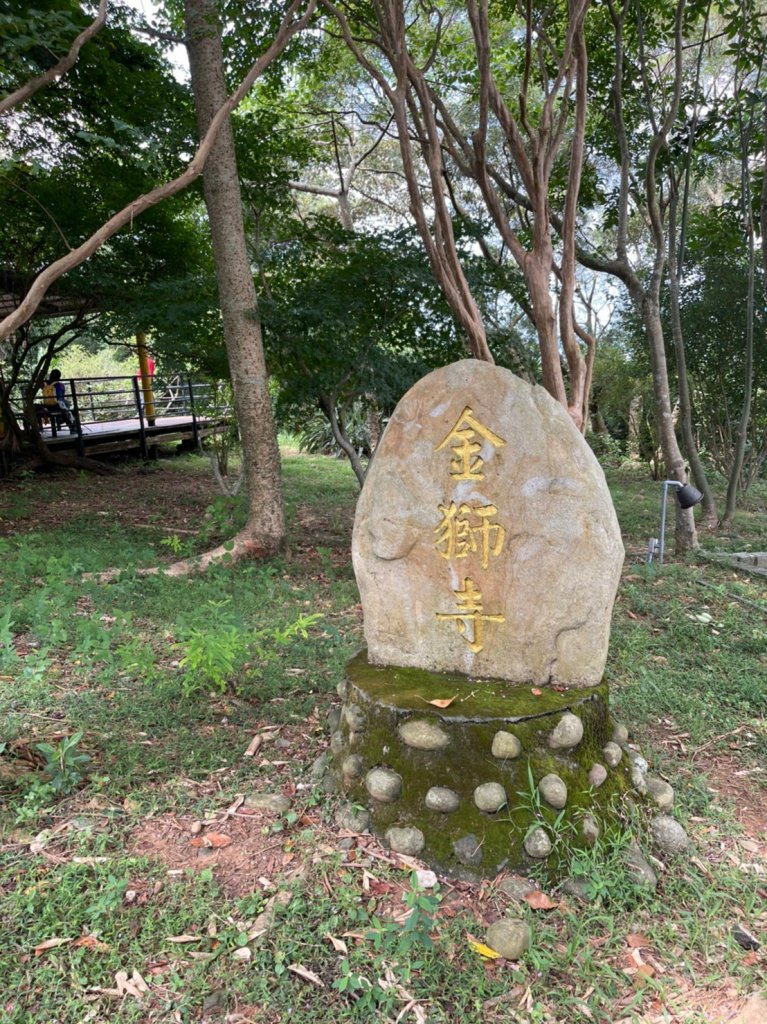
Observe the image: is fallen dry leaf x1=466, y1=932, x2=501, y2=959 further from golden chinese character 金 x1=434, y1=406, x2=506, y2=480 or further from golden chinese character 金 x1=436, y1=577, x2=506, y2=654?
golden chinese character 金 x1=434, y1=406, x2=506, y2=480

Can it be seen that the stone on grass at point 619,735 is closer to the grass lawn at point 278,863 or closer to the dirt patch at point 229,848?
the grass lawn at point 278,863

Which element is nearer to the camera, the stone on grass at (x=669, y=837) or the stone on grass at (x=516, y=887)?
the stone on grass at (x=516, y=887)

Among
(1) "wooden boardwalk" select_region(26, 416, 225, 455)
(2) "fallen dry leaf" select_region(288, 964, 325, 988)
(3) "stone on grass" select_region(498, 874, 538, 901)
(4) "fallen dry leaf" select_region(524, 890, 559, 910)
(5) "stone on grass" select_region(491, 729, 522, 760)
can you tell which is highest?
(1) "wooden boardwalk" select_region(26, 416, 225, 455)

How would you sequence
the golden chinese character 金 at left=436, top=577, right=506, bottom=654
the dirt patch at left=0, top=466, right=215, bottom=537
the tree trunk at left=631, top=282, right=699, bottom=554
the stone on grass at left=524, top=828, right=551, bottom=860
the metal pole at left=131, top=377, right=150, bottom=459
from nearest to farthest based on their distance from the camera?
the stone on grass at left=524, top=828, right=551, bottom=860, the golden chinese character 金 at left=436, top=577, right=506, bottom=654, the tree trunk at left=631, top=282, right=699, bottom=554, the dirt patch at left=0, top=466, right=215, bottom=537, the metal pole at left=131, top=377, right=150, bottom=459

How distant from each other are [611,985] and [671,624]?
316cm

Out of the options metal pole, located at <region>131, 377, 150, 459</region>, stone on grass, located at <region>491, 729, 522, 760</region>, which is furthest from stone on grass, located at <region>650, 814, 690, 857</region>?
metal pole, located at <region>131, 377, 150, 459</region>

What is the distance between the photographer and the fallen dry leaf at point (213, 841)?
253 centimetres

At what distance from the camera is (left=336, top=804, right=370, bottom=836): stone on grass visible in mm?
2645

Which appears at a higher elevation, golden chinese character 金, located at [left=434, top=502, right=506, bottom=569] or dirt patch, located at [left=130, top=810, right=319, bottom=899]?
golden chinese character 金, located at [left=434, top=502, right=506, bottom=569]

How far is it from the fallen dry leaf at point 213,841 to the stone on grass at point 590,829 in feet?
4.37

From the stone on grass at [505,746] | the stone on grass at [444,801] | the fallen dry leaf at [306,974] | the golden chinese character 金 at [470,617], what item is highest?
the golden chinese character 金 at [470,617]

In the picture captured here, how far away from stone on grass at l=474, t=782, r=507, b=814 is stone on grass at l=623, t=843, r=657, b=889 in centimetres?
48

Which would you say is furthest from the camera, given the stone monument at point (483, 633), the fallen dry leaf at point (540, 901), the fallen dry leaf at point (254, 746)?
the fallen dry leaf at point (254, 746)

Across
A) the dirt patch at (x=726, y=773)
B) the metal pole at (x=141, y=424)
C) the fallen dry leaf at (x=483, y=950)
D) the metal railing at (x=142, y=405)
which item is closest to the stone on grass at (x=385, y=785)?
the fallen dry leaf at (x=483, y=950)
